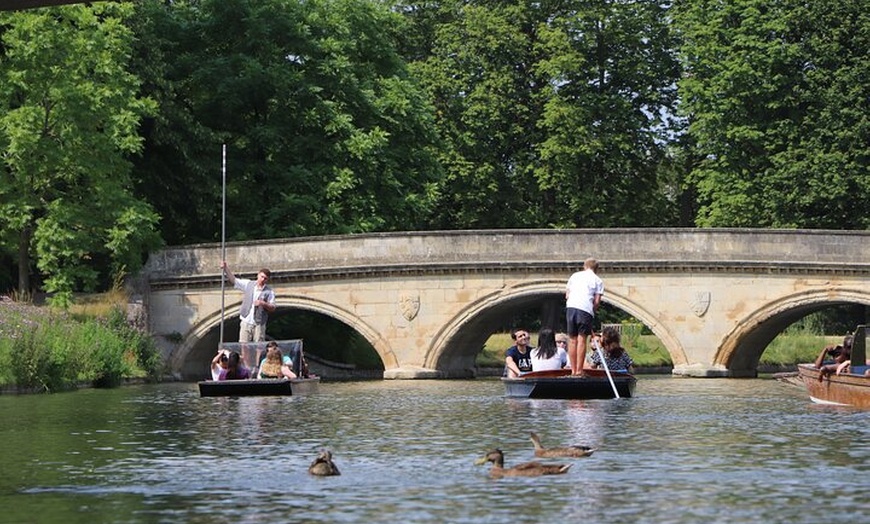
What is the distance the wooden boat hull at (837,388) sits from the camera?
22312 millimetres

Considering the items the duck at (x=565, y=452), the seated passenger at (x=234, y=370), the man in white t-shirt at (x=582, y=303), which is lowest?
the duck at (x=565, y=452)

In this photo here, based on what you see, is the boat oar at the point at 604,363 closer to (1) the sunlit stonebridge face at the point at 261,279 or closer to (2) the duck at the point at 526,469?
(1) the sunlit stonebridge face at the point at 261,279

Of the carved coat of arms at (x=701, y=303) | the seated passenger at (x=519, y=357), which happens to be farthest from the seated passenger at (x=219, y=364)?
A: the carved coat of arms at (x=701, y=303)

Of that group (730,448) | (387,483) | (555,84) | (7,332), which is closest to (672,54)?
(555,84)

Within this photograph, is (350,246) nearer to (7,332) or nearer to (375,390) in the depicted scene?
(375,390)

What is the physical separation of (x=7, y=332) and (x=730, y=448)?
16.0 meters

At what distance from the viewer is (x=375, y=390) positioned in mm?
Answer: 31594

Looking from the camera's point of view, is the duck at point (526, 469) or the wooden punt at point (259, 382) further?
the wooden punt at point (259, 382)

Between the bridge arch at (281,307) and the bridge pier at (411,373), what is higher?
the bridge arch at (281,307)

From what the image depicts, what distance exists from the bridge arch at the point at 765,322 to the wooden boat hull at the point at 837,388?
401 inches

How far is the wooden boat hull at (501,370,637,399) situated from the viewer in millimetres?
23781

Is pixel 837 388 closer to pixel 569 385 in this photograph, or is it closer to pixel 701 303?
pixel 569 385

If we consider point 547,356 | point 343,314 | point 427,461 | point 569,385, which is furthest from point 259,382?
point 343,314

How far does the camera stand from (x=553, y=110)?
48.6 m
